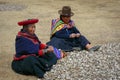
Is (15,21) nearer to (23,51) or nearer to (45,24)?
(45,24)

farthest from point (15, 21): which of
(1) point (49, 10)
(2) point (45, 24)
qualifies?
(1) point (49, 10)

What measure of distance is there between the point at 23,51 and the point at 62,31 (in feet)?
5.87

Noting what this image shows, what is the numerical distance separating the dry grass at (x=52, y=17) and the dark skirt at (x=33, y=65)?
131 millimetres

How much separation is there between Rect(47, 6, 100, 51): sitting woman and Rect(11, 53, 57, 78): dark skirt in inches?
44.7

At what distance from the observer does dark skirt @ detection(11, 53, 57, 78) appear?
22.8 feet

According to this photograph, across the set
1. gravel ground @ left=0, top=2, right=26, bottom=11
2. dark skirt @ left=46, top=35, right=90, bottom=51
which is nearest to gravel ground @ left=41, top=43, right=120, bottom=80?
dark skirt @ left=46, top=35, right=90, bottom=51

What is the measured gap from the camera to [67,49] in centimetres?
838

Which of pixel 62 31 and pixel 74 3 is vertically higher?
pixel 62 31

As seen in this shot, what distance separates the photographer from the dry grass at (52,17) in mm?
8688

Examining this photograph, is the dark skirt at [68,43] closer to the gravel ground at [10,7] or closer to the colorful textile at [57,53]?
the colorful textile at [57,53]

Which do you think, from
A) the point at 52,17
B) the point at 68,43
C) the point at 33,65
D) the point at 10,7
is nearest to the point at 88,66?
the point at 33,65

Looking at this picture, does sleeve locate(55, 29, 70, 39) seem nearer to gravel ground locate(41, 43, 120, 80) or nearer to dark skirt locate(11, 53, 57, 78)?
gravel ground locate(41, 43, 120, 80)

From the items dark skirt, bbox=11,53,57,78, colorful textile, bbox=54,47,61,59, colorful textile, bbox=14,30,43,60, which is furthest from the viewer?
colorful textile, bbox=54,47,61,59

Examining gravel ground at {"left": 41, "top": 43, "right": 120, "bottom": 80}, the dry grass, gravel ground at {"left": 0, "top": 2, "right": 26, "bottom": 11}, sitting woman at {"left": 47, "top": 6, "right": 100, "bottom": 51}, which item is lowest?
gravel ground at {"left": 0, "top": 2, "right": 26, "bottom": 11}
